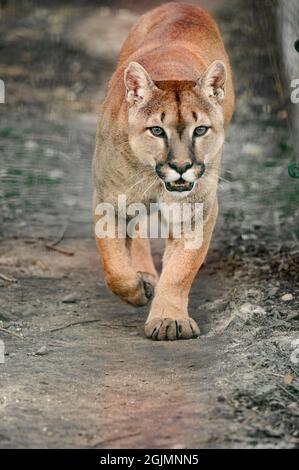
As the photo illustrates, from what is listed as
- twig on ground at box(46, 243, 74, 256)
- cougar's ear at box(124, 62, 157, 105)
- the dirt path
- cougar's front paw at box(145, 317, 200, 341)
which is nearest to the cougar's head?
cougar's ear at box(124, 62, 157, 105)

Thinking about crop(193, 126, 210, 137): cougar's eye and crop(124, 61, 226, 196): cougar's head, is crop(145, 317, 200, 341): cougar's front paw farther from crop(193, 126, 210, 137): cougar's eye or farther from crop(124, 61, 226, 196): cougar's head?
crop(193, 126, 210, 137): cougar's eye

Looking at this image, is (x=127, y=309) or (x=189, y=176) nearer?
(x=189, y=176)

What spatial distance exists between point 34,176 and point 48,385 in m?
4.30

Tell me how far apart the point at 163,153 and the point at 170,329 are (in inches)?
37.9

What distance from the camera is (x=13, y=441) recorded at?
4141 mm

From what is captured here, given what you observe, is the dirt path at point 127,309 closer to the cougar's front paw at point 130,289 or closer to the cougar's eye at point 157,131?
the cougar's front paw at point 130,289

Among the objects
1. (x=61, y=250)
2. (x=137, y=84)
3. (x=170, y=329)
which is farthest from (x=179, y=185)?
(x=61, y=250)

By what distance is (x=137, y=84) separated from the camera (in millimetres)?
5699

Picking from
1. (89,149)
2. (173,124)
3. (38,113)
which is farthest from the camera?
(38,113)

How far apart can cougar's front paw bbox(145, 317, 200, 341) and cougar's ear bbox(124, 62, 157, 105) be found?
1227 mm

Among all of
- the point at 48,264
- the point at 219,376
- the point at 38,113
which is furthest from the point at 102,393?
the point at 38,113

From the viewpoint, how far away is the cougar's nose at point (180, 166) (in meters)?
5.39

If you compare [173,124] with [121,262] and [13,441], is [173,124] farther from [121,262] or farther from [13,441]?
[13,441]

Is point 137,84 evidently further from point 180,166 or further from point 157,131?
point 180,166
